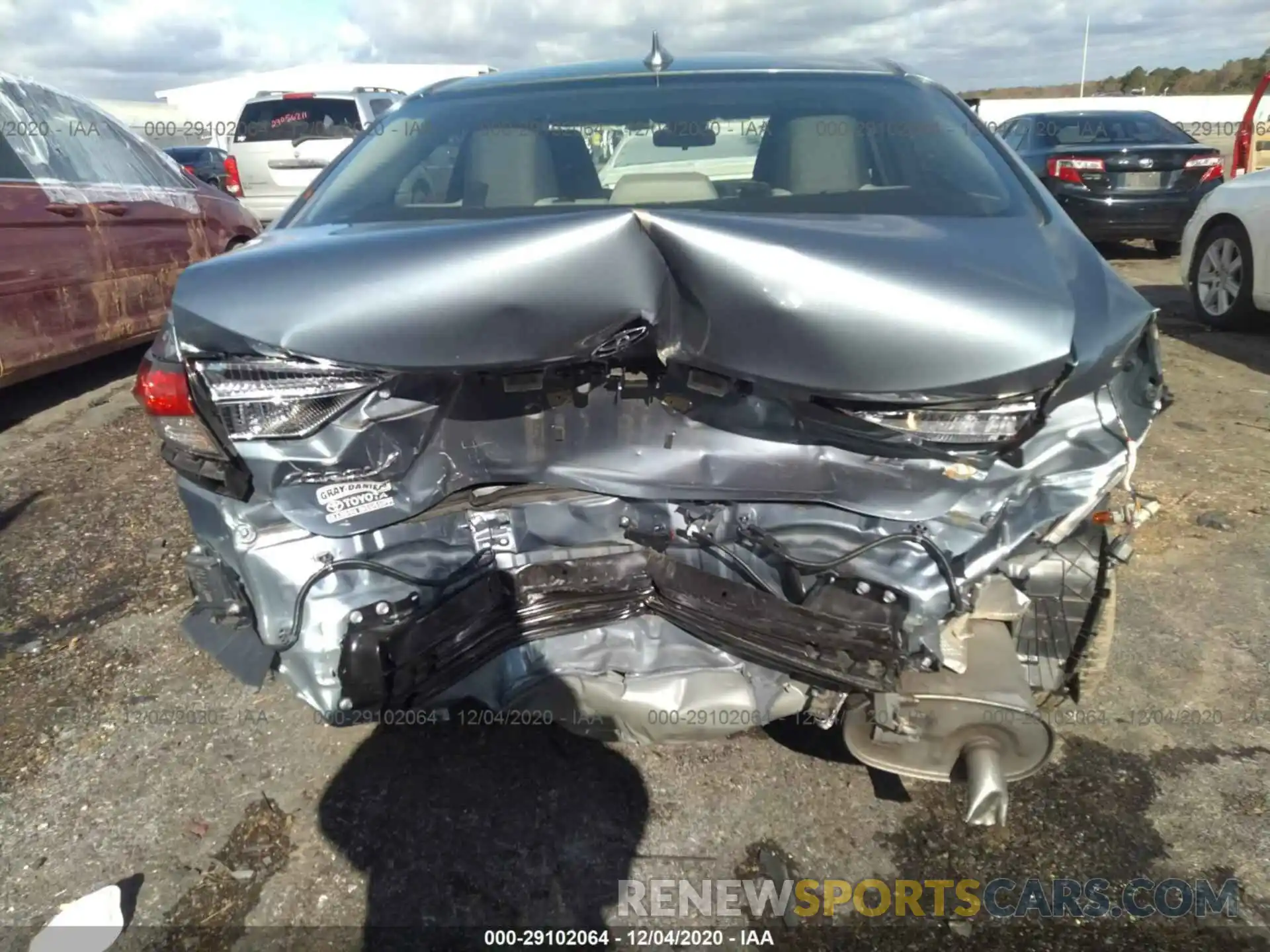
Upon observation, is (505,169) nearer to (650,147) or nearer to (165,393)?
(650,147)

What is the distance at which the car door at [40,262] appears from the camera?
453cm

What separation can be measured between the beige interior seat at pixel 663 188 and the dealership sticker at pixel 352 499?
907 millimetres

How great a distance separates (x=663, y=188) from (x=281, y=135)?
9675 mm

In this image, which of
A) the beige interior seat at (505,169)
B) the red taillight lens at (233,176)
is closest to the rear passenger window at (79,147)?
the beige interior seat at (505,169)

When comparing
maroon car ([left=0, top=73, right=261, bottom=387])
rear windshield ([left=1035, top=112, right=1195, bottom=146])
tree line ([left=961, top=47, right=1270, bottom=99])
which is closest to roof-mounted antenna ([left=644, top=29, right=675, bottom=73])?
maroon car ([left=0, top=73, right=261, bottom=387])

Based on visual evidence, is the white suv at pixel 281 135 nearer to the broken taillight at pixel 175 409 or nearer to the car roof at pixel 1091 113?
the car roof at pixel 1091 113

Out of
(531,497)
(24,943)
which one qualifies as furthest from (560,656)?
(24,943)

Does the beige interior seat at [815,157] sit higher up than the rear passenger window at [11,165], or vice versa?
the rear passenger window at [11,165]

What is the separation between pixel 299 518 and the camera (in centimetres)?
191

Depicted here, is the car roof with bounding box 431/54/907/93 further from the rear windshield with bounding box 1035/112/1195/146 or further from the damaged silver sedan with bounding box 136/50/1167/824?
the rear windshield with bounding box 1035/112/1195/146

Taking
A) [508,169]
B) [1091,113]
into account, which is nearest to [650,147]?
[508,169]

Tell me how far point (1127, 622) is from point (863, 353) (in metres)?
1.99

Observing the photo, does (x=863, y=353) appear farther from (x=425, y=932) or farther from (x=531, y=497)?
(x=425, y=932)

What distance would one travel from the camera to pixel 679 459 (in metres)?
2.02
